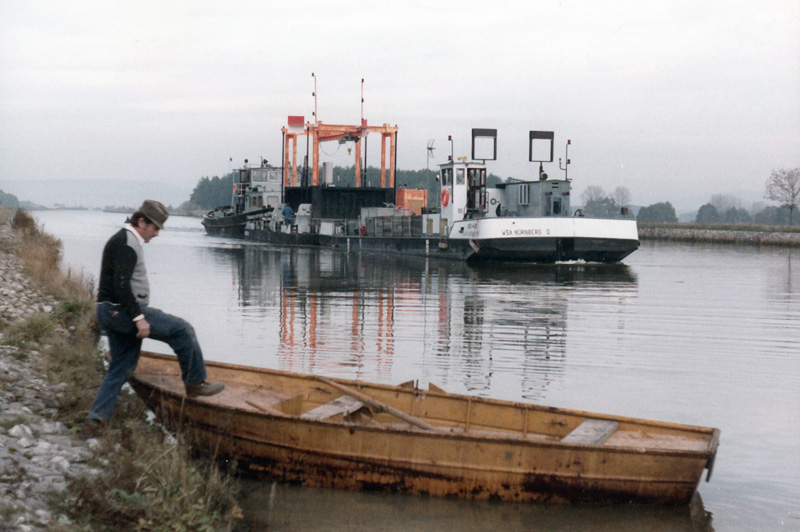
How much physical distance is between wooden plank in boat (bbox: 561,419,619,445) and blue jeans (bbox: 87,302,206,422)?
2.97 metres

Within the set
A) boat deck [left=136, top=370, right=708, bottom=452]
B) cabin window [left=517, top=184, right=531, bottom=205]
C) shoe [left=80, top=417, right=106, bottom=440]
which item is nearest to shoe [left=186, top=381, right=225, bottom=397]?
boat deck [left=136, top=370, right=708, bottom=452]

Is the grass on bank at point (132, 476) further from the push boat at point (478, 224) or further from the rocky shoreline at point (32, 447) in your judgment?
A: the push boat at point (478, 224)

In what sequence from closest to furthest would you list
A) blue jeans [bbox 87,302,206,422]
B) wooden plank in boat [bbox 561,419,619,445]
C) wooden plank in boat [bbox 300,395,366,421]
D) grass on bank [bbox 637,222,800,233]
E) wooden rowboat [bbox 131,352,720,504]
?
wooden rowboat [bbox 131,352,720,504], blue jeans [bbox 87,302,206,422], wooden plank in boat [bbox 561,419,619,445], wooden plank in boat [bbox 300,395,366,421], grass on bank [bbox 637,222,800,233]

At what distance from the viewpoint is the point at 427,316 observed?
1619cm

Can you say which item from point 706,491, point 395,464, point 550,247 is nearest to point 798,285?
point 550,247

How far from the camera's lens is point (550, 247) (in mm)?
28359

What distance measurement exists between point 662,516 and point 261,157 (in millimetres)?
50516

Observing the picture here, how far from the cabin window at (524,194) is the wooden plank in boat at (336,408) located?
24358 mm

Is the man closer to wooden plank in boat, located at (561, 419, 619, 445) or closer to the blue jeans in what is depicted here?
the blue jeans

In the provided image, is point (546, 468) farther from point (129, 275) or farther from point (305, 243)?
point (305, 243)

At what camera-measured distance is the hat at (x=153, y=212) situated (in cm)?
628

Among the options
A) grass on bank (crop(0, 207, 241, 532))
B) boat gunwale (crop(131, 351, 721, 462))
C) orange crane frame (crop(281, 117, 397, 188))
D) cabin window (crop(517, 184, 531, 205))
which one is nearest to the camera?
grass on bank (crop(0, 207, 241, 532))

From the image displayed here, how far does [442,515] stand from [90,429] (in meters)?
2.73

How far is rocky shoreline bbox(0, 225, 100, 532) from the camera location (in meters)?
4.70
